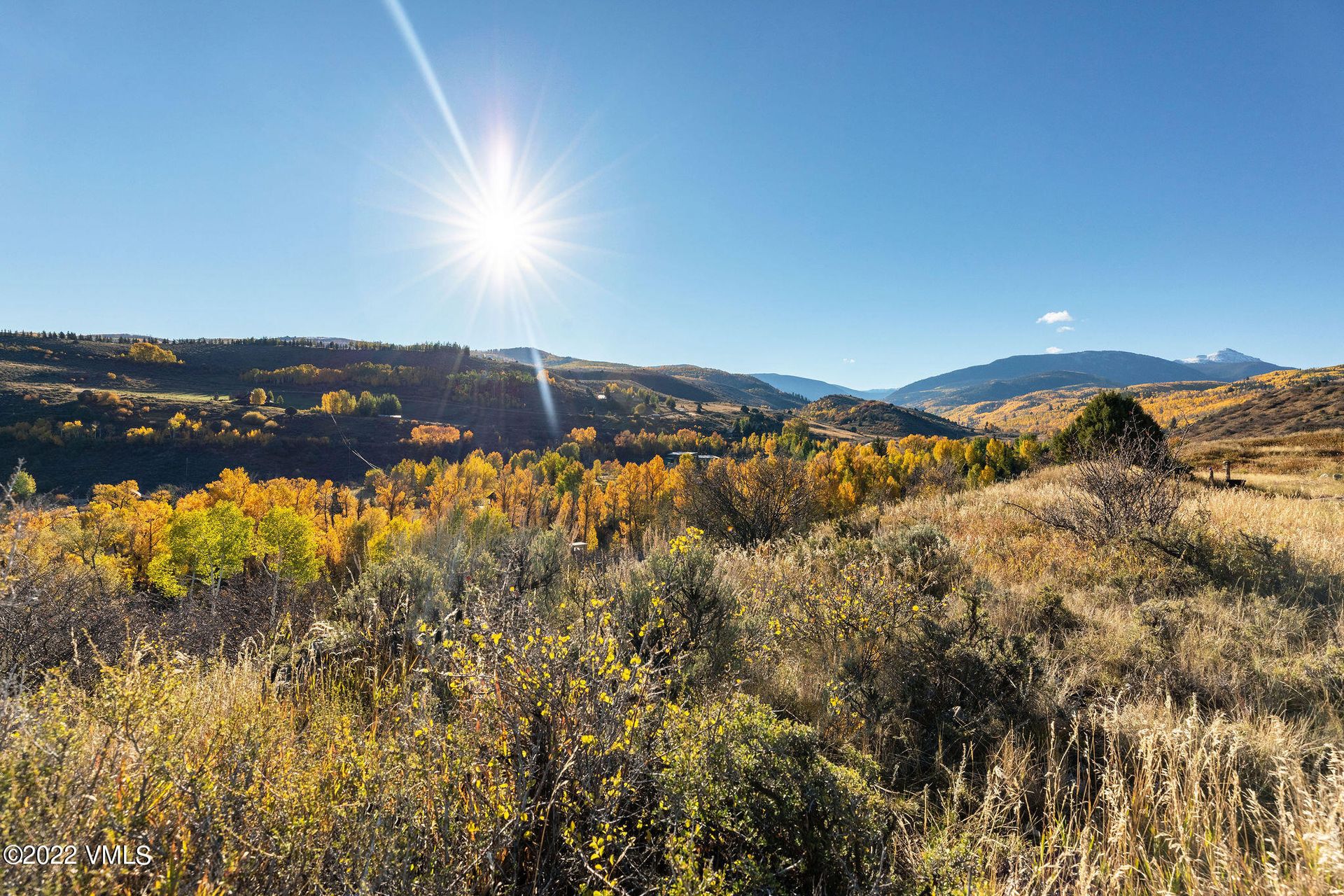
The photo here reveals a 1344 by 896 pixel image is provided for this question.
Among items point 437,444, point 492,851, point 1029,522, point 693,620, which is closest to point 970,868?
point 492,851

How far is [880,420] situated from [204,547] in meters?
153

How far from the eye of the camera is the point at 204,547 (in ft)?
48.8

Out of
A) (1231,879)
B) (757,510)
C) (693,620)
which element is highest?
(1231,879)

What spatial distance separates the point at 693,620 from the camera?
4770mm

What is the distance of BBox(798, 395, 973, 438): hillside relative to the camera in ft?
454

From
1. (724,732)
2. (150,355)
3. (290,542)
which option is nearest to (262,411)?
(150,355)

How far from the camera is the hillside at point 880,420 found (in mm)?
138250

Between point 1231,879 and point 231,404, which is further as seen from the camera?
point 231,404

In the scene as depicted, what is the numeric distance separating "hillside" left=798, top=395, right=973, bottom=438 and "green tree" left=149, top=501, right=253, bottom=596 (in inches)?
5171

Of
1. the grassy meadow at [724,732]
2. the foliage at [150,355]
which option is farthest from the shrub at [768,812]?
the foliage at [150,355]

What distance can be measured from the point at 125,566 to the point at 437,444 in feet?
198

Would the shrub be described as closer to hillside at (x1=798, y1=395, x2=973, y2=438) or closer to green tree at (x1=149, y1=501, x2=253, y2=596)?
green tree at (x1=149, y1=501, x2=253, y2=596)

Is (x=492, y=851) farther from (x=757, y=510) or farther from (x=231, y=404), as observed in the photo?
(x=231, y=404)

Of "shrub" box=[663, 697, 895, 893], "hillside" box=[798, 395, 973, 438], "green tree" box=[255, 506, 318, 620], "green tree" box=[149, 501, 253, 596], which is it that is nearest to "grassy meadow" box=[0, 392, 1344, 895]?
"shrub" box=[663, 697, 895, 893]
